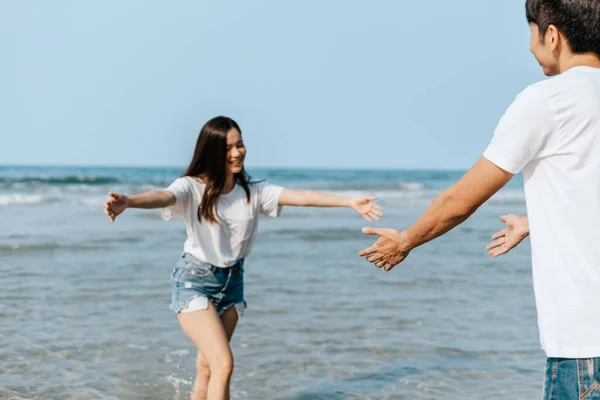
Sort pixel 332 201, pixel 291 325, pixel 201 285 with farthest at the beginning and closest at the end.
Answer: pixel 291 325 → pixel 332 201 → pixel 201 285

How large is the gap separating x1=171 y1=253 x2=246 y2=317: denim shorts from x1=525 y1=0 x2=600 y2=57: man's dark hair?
2839mm

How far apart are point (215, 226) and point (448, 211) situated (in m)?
2.63

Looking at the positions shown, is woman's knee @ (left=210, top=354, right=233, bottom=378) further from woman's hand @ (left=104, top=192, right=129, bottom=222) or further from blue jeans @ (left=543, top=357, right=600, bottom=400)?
blue jeans @ (left=543, top=357, right=600, bottom=400)

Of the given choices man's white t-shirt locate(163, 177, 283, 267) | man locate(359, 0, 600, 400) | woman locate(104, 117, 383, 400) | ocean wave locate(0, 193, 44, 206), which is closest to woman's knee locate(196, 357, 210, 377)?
woman locate(104, 117, 383, 400)

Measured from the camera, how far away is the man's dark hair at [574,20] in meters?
2.18

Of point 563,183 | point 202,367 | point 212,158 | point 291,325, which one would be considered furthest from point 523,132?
point 291,325

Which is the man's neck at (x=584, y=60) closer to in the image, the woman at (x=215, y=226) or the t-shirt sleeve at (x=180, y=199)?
the woman at (x=215, y=226)

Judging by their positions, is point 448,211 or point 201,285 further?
point 201,285

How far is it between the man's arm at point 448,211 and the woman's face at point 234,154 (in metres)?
2.42

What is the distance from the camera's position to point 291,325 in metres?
7.62

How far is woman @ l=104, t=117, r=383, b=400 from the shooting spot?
14.7 ft

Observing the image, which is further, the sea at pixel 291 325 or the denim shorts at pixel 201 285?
the sea at pixel 291 325

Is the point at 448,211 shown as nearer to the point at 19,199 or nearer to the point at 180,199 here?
the point at 180,199

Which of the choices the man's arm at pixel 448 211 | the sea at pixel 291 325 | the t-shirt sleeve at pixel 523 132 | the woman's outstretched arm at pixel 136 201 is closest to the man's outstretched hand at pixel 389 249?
the man's arm at pixel 448 211
